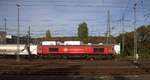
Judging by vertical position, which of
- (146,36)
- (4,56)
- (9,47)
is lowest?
(4,56)

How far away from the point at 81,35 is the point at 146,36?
24.0 metres

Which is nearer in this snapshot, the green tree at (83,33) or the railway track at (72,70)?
the railway track at (72,70)

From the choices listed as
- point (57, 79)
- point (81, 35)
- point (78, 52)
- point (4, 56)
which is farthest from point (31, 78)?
point (81, 35)

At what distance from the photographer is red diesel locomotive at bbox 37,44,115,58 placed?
79.5 ft

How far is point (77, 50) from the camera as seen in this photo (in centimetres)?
2475

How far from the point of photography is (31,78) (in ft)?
32.5

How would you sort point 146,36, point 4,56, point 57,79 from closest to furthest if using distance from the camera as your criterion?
1. point 57,79
2. point 4,56
3. point 146,36

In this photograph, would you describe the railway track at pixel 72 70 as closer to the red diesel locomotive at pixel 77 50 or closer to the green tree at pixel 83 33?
the red diesel locomotive at pixel 77 50

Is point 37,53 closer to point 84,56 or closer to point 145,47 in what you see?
point 84,56

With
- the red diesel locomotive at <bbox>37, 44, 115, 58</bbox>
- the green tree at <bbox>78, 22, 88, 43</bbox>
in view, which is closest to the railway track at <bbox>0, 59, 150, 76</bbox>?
the red diesel locomotive at <bbox>37, 44, 115, 58</bbox>

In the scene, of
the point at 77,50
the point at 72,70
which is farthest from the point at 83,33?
the point at 72,70

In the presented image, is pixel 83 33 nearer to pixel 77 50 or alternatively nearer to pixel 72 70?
pixel 77 50

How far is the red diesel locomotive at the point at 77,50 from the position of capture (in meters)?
24.2

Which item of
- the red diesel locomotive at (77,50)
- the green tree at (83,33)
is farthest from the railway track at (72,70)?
the green tree at (83,33)
